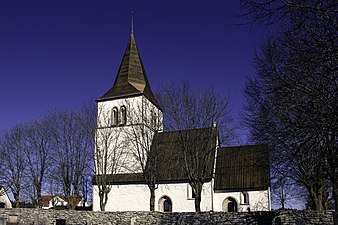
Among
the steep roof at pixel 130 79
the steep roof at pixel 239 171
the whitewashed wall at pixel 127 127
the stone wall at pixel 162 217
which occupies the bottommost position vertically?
the stone wall at pixel 162 217

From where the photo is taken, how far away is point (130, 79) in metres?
37.7

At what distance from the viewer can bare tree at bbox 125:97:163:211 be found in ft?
86.6

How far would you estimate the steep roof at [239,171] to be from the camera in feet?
94.2

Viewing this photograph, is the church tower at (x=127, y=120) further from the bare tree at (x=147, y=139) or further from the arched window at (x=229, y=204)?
the arched window at (x=229, y=204)

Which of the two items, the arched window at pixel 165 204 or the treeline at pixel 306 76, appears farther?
the arched window at pixel 165 204

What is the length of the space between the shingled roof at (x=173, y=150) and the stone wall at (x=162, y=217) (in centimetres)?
478

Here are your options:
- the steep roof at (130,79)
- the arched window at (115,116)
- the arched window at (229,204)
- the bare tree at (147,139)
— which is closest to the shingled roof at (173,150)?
the bare tree at (147,139)

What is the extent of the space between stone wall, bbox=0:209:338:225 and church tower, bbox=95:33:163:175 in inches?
235

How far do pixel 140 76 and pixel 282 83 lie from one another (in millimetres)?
29646

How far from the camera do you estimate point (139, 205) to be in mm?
31594

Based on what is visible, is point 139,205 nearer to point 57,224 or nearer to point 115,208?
point 115,208

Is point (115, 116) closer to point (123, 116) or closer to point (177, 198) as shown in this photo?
point (123, 116)

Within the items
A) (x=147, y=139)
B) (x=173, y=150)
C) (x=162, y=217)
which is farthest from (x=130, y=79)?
(x=162, y=217)

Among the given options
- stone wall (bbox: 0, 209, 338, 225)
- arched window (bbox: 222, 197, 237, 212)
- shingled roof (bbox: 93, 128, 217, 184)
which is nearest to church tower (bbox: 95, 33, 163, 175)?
shingled roof (bbox: 93, 128, 217, 184)
